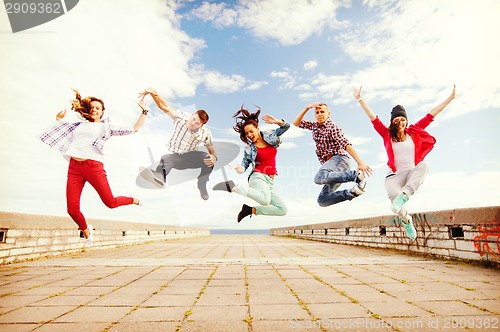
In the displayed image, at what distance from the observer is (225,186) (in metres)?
1.88

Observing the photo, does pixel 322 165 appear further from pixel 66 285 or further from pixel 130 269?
pixel 130 269

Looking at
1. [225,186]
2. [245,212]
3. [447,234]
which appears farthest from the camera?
[447,234]

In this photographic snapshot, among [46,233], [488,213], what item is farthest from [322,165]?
[46,233]

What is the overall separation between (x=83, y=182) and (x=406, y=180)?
226 cm

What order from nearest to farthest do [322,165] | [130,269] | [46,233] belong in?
[322,165], [130,269], [46,233]

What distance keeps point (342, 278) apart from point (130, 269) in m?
3.99

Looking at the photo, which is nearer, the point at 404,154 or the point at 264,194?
the point at 264,194

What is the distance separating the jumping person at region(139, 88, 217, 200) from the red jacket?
1.11 m

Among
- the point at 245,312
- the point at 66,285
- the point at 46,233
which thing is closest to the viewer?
the point at 245,312

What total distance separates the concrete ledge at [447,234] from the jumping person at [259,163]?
544 cm

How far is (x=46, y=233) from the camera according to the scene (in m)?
8.03

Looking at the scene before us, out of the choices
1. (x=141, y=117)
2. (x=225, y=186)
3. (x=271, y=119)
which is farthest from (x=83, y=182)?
(x=271, y=119)

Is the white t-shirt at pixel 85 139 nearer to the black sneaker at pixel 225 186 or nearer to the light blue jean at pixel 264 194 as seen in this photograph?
the black sneaker at pixel 225 186

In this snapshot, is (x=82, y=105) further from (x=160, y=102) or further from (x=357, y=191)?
(x=357, y=191)
